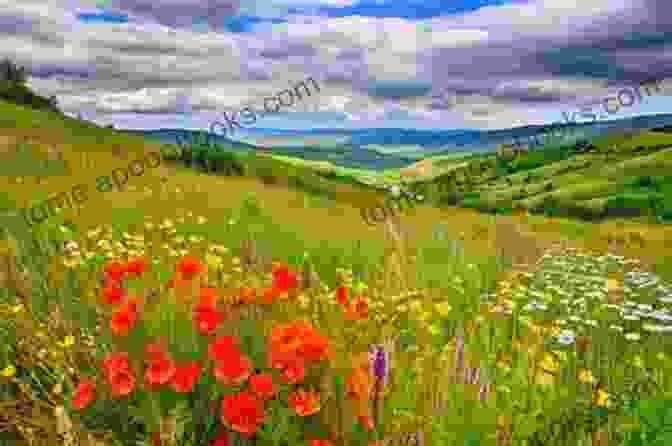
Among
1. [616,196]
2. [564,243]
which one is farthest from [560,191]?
[564,243]

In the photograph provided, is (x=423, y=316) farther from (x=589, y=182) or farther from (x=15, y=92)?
(x=589, y=182)

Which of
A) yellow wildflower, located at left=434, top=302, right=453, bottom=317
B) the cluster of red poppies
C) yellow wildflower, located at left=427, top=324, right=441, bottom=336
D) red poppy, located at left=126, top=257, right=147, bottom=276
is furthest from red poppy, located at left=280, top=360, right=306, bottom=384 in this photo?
yellow wildflower, located at left=434, top=302, right=453, bottom=317

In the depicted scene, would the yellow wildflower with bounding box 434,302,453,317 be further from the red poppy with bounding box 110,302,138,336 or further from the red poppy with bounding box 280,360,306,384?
the red poppy with bounding box 110,302,138,336

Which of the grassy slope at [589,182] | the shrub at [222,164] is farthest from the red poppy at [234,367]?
the grassy slope at [589,182]

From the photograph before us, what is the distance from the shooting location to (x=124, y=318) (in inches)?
86.4

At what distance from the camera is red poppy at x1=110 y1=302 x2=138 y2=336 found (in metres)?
2.17

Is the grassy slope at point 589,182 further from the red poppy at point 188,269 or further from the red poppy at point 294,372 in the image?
the red poppy at point 294,372

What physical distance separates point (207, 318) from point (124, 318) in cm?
33

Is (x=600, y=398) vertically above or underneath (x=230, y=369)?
underneath

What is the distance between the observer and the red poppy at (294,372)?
1874 millimetres

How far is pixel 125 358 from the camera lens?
2082mm

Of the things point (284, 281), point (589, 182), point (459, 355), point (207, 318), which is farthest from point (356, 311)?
point (589, 182)

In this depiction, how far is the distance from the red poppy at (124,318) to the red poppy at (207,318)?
25 centimetres

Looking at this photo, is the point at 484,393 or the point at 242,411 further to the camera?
the point at 484,393
